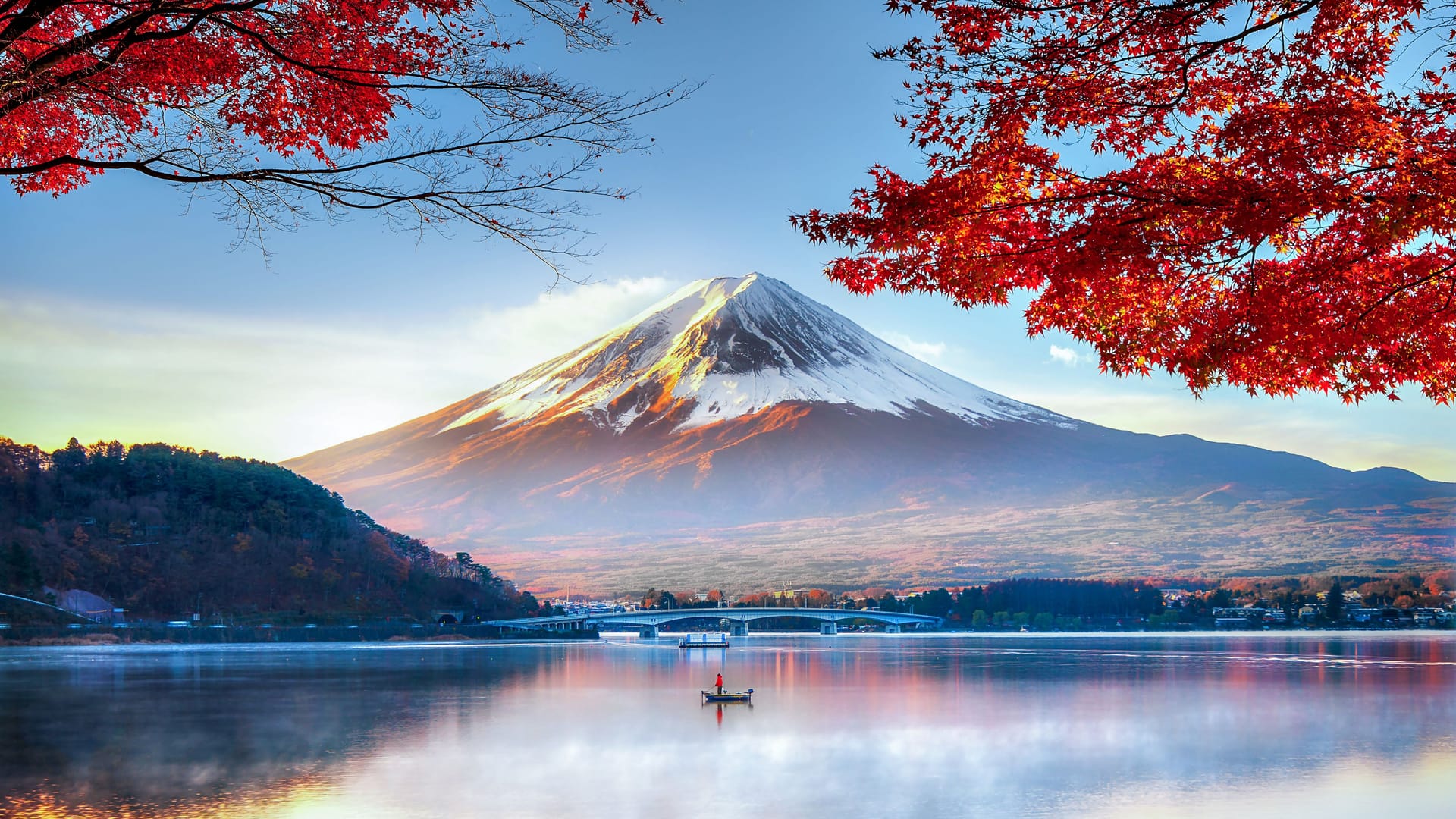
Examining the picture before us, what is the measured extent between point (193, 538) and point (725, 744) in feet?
290

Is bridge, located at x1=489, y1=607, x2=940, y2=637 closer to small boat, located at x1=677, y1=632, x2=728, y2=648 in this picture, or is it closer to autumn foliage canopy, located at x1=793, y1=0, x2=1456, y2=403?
small boat, located at x1=677, y1=632, x2=728, y2=648

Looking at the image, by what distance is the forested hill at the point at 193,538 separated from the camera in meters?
96.4

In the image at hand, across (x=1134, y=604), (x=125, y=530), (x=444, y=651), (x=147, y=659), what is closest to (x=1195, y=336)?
(x=147, y=659)

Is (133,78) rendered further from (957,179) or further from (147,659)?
(147,659)

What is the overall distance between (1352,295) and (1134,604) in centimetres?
14291

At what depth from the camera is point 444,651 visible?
265 ft

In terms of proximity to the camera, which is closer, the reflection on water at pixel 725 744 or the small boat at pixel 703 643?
the reflection on water at pixel 725 744

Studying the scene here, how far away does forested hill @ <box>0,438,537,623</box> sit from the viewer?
96.4m

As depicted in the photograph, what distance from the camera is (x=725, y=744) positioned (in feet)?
78.7

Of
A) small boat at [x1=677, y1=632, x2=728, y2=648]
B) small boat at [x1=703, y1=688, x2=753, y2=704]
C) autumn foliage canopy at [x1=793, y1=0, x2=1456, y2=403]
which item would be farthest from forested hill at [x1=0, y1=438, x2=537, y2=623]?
autumn foliage canopy at [x1=793, y1=0, x2=1456, y2=403]

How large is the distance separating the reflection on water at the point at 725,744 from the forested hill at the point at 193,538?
52.0 meters

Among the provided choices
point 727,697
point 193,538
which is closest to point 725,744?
point 727,697

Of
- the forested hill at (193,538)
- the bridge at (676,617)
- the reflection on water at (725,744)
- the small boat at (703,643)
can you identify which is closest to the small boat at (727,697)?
the reflection on water at (725,744)

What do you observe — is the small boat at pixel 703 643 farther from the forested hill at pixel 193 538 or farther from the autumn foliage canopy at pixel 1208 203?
the autumn foliage canopy at pixel 1208 203
